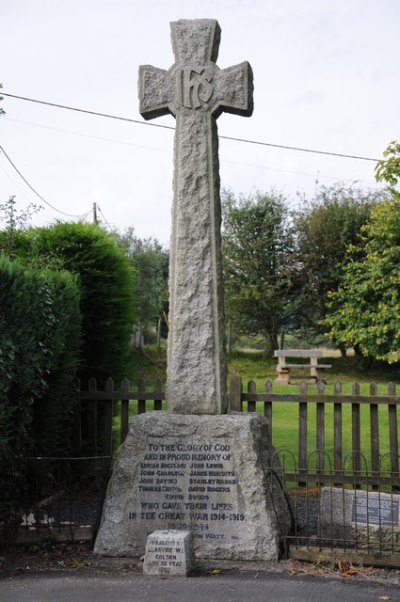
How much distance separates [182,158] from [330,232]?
2021cm

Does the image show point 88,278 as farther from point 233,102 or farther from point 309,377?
point 309,377

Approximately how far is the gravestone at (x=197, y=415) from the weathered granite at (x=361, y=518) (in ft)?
1.27

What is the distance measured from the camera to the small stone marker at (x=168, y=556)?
509 cm

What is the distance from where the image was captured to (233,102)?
20.2 ft

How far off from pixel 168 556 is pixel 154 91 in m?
4.06

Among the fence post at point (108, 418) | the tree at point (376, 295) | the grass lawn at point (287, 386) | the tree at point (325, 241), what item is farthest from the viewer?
the tree at point (325, 241)

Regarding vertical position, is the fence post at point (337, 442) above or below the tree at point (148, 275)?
below

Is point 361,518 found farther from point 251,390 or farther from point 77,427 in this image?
point 77,427

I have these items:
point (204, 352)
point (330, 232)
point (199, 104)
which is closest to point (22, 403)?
point (204, 352)

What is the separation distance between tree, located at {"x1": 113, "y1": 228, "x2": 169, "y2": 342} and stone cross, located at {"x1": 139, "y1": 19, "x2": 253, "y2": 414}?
2047 cm

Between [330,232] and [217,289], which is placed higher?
[330,232]

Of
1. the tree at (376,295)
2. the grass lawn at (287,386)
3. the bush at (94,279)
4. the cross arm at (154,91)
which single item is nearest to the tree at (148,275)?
the grass lawn at (287,386)

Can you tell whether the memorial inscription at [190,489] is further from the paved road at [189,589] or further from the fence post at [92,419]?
the fence post at [92,419]

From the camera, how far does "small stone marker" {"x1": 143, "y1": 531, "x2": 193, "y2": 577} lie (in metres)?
5.09
